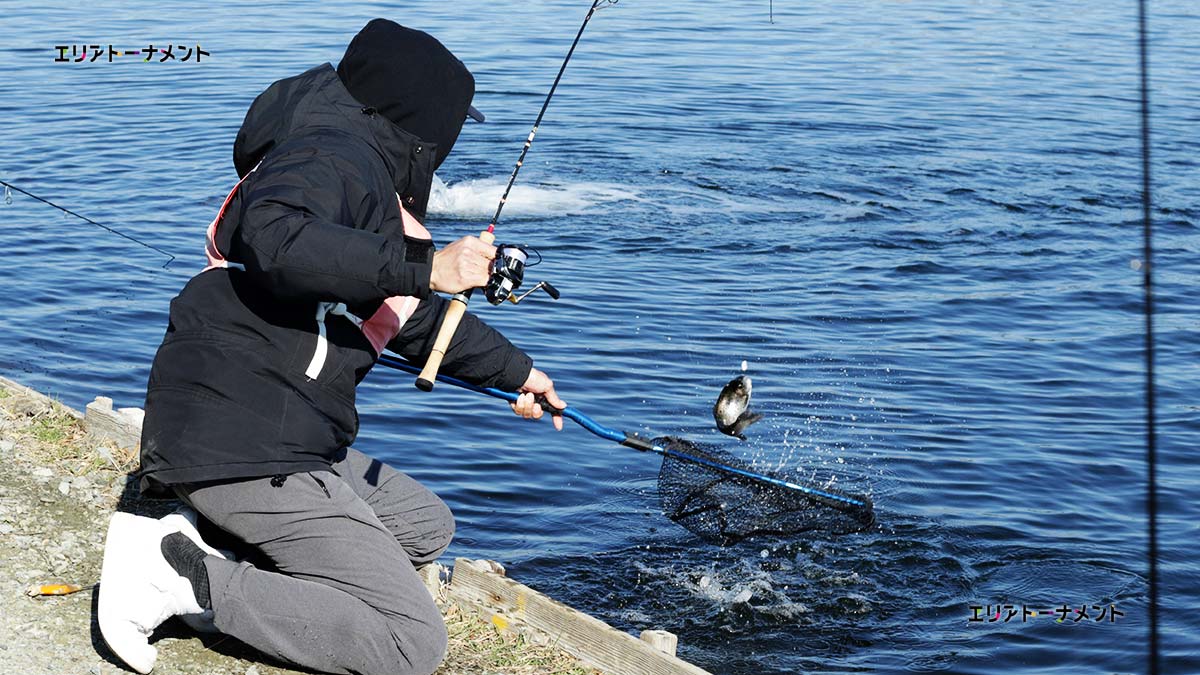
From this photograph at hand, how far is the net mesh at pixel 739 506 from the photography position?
574cm

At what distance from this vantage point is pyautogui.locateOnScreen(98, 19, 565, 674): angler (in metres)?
3.63

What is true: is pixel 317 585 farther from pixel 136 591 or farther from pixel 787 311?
pixel 787 311

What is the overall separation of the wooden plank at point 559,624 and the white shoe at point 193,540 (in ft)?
2.78

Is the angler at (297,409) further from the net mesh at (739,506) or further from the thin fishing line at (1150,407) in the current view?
the net mesh at (739,506)

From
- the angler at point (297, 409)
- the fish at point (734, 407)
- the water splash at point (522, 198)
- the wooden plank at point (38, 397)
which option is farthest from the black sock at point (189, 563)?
the water splash at point (522, 198)

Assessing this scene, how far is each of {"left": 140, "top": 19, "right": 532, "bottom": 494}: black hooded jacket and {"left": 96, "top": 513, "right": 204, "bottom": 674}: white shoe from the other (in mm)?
169

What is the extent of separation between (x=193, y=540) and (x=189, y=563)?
121 millimetres

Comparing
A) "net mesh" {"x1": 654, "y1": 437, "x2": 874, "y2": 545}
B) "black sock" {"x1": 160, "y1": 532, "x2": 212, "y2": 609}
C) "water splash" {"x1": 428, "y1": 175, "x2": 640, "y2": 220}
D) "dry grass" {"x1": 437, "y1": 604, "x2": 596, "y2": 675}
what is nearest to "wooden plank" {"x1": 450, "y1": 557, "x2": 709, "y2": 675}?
"dry grass" {"x1": 437, "y1": 604, "x2": 596, "y2": 675}

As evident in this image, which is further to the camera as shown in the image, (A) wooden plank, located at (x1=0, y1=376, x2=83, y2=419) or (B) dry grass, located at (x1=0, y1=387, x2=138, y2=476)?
(A) wooden plank, located at (x1=0, y1=376, x2=83, y2=419)

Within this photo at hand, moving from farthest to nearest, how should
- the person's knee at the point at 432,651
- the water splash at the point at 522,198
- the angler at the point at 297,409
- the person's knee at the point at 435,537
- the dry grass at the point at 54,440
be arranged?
1. the water splash at the point at 522,198
2. the dry grass at the point at 54,440
3. the person's knee at the point at 435,537
4. the person's knee at the point at 432,651
5. the angler at the point at 297,409

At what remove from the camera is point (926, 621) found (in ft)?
20.4

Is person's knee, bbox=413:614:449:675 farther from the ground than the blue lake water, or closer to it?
farther from the ground

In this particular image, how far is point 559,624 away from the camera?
4.28 m

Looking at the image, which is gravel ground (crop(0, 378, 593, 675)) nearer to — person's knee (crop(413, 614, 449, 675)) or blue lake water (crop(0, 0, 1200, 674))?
person's knee (crop(413, 614, 449, 675))
